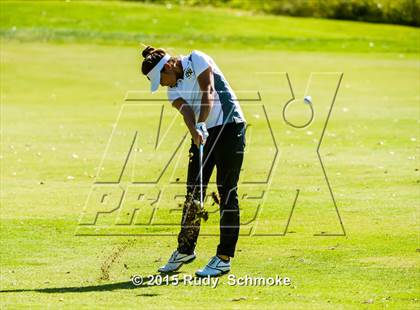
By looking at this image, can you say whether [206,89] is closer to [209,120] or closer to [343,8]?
[209,120]

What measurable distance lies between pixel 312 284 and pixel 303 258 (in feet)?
3.92

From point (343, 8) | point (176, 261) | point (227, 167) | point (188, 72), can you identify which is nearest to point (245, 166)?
point (176, 261)

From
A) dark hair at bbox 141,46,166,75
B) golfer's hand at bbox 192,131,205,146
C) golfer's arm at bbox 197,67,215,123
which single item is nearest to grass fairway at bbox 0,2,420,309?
golfer's hand at bbox 192,131,205,146

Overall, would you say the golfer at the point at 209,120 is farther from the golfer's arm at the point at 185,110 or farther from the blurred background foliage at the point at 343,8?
the blurred background foliage at the point at 343,8

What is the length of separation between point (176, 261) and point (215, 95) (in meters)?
1.67

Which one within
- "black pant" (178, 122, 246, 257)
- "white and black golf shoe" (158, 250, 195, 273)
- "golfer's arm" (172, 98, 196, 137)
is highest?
"golfer's arm" (172, 98, 196, 137)

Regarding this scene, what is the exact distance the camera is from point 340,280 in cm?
1015

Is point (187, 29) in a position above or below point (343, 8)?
above

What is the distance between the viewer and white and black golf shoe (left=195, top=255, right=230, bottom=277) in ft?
33.6

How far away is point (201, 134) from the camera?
10031 millimetres

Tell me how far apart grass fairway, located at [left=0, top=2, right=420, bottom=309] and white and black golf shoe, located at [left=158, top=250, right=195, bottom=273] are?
0.13m

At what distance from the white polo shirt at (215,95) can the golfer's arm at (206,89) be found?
63 millimetres

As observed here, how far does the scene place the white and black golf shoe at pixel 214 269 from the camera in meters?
10.2

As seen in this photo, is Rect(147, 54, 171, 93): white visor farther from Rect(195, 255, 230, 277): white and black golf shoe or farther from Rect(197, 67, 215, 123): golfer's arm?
Rect(195, 255, 230, 277): white and black golf shoe
